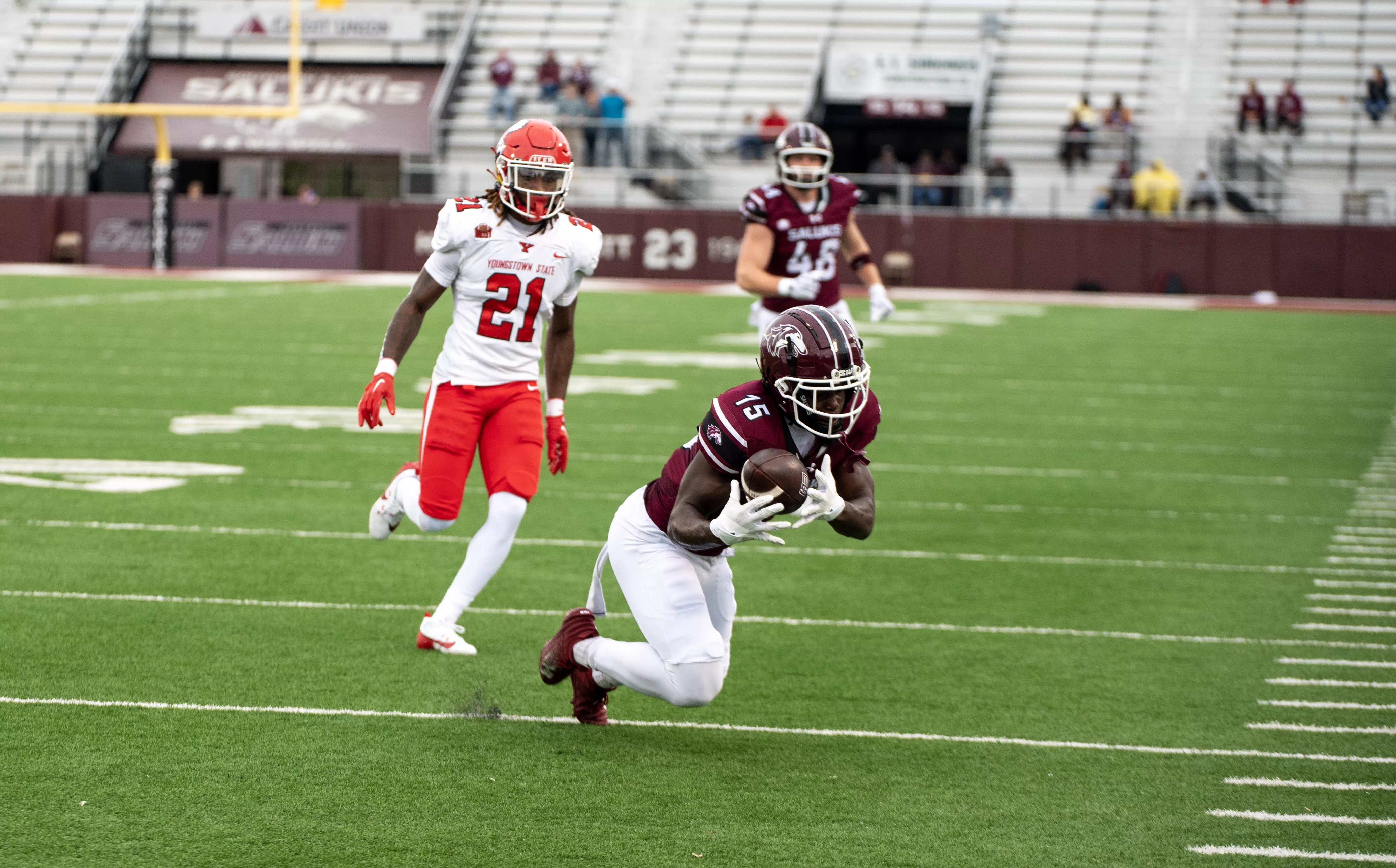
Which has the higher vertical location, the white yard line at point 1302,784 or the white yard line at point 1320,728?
the white yard line at point 1302,784

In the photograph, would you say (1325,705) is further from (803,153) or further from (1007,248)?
(1007,248)

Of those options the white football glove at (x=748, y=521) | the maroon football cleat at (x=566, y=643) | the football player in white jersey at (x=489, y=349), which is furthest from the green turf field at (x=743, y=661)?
the white football glove at (x=748, y=521)

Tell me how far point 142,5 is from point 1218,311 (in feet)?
77.4

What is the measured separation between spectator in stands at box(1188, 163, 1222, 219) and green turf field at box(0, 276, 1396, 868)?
13.9 m

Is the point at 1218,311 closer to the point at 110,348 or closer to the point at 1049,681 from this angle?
the point at 110,348

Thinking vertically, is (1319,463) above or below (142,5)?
below

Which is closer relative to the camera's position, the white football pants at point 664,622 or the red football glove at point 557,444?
the white football pants at point 664,622

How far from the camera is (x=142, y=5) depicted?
3500 centimetres

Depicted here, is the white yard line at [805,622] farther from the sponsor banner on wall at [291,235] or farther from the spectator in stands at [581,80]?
the spectator in stands at [581,80]

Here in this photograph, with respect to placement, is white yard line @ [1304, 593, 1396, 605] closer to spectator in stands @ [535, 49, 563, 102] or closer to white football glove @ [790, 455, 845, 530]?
white football glove @ [790, 455, 845, 530]

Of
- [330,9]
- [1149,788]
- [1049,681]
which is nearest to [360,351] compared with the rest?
Answer: [1049,681]

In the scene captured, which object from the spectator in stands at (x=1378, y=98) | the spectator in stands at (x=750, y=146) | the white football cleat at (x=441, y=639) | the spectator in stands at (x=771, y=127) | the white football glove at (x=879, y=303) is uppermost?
the spectator in stands at (x=1378, y=98)

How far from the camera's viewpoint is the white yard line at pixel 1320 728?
504 centimetres

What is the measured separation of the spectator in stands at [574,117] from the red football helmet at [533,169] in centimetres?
2183
